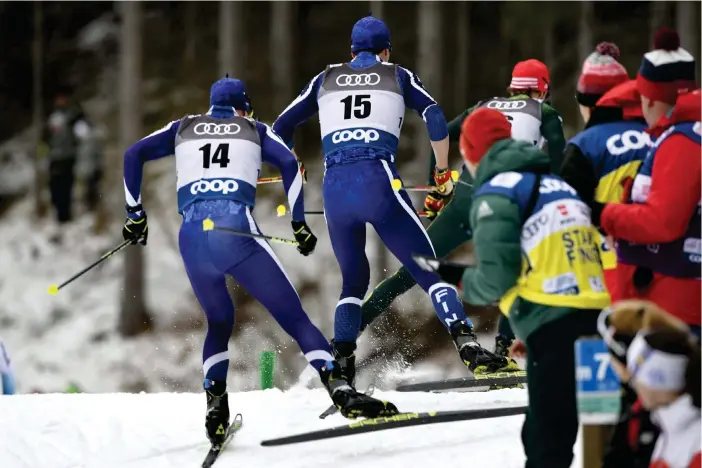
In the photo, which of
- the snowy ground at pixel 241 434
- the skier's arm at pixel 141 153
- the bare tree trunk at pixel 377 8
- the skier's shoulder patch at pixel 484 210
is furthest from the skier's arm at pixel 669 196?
the bare tree trunk at pixel 377 8

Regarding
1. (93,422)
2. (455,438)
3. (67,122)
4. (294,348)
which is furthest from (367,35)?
(67,122)

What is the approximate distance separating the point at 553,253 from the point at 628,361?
80cm

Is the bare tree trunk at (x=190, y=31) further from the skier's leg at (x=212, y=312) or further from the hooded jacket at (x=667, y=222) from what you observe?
the hooded jacket at (x=667, y=222)

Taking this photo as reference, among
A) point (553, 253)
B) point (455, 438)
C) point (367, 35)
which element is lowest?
point (455, 438)

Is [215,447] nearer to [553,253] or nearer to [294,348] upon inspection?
[553,253]

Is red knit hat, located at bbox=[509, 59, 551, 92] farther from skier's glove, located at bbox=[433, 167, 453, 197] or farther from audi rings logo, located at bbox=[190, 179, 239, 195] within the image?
audi rings logo, located at bbox=[190, 179, 239, 195]

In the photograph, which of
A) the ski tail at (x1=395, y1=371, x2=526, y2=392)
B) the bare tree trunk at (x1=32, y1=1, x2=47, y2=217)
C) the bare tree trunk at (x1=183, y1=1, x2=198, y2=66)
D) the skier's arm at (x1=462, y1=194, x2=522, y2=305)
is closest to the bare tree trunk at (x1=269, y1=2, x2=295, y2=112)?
the bare tree trunk at (x1=183, y1=1, x2=198, y2=66)

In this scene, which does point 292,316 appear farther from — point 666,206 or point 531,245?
point 666,206

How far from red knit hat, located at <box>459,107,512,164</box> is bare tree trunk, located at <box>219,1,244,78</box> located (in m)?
12.6

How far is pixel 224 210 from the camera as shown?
7.51 meters

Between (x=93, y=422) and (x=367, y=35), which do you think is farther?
(x=93, y=422)

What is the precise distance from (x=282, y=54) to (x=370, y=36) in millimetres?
12456

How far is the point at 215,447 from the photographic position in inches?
309

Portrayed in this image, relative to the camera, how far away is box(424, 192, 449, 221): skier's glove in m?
8.43
